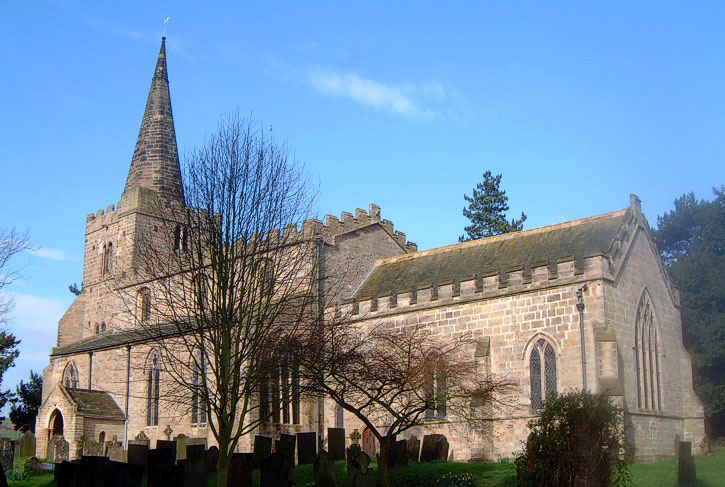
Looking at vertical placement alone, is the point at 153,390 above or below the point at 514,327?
below

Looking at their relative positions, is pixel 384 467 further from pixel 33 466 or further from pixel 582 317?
→ pixel 33 466

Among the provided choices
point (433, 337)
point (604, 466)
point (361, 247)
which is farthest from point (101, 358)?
point (604, 466)

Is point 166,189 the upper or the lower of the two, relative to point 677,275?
upper

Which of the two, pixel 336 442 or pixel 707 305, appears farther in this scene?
pixel 707 305

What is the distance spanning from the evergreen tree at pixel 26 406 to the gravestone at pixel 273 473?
35845 mm

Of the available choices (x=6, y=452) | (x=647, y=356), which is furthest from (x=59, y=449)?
(x=647, y=356)

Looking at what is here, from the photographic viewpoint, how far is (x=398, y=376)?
23.9m

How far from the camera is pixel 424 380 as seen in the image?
24891 mm

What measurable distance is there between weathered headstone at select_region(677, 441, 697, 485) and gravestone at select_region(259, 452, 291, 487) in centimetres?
927

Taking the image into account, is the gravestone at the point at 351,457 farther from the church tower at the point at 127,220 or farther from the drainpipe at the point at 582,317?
the church tower at the point at 127,220

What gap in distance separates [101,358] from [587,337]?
79.6ft

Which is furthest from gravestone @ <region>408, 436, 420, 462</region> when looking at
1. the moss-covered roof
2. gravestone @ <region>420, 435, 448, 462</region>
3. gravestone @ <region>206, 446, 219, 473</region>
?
the moss-covered roof

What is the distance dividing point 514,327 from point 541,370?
1.77 meters

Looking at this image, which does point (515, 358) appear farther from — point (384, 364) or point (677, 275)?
point (677, 275)
